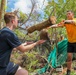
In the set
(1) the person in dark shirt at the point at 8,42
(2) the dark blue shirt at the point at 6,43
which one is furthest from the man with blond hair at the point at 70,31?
(2) the dark blue shirt at the point at 6,43

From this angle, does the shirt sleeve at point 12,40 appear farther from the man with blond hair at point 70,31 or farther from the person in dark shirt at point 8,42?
the man with blond hair at point 70,31

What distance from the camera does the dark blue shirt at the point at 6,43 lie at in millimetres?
4016

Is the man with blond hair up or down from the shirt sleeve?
down

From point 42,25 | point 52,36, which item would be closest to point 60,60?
point 52,36

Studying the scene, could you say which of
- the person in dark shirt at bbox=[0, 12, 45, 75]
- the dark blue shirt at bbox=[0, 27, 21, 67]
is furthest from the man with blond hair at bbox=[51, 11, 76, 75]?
the dark blue shirt at bbox=[0, 27, 21, 67]

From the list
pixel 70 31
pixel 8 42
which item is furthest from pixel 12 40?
pixel 70 31

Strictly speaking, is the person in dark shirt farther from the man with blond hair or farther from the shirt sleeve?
the man with blond hair

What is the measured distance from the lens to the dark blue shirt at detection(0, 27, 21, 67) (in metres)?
4.02

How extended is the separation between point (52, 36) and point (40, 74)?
1.56 metres

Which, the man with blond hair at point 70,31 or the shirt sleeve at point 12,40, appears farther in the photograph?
the man with blond hair at point 70,31

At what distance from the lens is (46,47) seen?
10.8 meters

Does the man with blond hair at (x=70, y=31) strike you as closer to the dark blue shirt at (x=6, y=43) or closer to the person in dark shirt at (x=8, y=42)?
the person in dark shirt at (x=8, y=42)

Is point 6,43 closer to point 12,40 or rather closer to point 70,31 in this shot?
point 12,40

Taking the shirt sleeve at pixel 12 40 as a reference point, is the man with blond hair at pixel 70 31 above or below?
below
